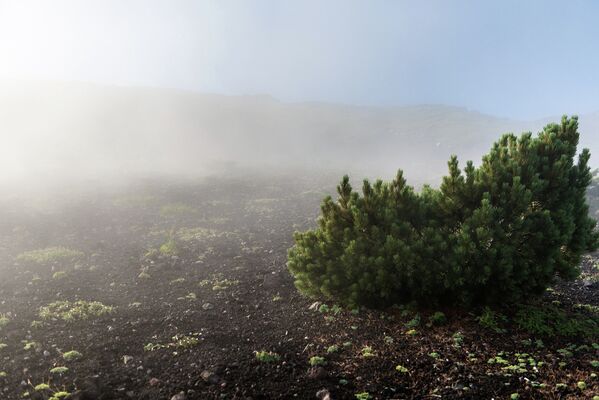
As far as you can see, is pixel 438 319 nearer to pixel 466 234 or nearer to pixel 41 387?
pixel 466 234

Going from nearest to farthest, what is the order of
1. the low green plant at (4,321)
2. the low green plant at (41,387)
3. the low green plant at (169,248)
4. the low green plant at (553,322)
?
the low green plant at (41,387) < the low green plant at (553,322) < the low green plant at (4,321) < the low green plant at (169,248)

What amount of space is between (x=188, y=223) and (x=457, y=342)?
77.8ft

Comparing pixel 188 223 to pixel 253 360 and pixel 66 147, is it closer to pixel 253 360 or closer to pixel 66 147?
pixel 253 360

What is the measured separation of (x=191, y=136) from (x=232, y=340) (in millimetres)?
89686

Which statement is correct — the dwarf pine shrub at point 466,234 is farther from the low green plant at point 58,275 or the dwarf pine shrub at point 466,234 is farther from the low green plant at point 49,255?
the low green plant at point 49,255

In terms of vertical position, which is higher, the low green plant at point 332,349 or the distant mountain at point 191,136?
the distant mountain at point 191,136

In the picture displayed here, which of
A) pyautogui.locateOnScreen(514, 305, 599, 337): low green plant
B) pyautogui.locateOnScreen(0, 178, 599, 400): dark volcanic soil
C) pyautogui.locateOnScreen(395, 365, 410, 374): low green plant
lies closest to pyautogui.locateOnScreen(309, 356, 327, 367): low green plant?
pyautogui.locateOnScreen(0, 178, 599, 400): dark volcanic soil

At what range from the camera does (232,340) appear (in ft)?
37.8

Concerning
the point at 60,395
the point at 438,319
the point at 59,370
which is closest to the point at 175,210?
the point at 59,370

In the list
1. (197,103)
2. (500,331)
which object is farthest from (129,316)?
(197,103)

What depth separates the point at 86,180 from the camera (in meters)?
47.5

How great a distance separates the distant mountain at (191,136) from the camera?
6725 cm

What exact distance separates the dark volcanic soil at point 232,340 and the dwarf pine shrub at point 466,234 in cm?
107

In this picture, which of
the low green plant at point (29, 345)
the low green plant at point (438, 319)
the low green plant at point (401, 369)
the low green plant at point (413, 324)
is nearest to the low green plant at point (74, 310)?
the low green plant at point (29, 345)
